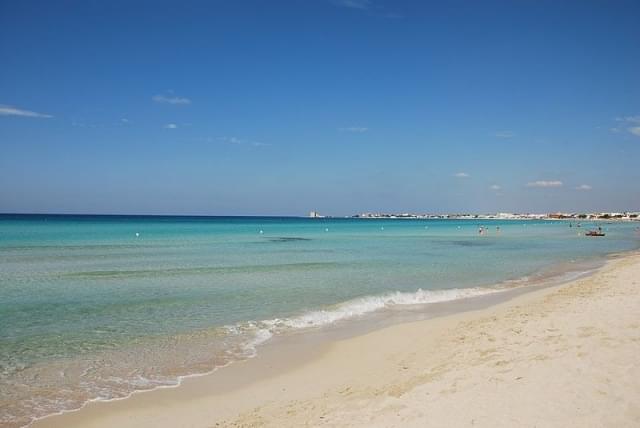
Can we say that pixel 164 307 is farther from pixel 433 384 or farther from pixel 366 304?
pixel 433 384

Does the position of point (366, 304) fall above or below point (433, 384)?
below

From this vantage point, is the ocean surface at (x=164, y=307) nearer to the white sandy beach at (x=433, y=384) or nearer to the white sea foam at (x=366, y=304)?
the white sea foam at (x=366, y=304)

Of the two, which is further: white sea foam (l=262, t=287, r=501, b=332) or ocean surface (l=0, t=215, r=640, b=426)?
white sea foam (l=262, t=287, r=501, b=332)

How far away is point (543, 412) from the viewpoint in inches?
201

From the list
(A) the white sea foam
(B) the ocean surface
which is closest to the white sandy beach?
(B) the ocean surface

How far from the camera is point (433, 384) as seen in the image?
6.38 m

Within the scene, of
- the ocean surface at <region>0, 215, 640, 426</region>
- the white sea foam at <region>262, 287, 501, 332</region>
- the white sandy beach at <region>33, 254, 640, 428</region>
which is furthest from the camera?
the white sea foam at <region>262, 287, 501, 332</region>

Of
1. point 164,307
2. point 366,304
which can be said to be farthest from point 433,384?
point 164,307

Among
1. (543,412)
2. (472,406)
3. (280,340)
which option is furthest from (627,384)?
(280,340)

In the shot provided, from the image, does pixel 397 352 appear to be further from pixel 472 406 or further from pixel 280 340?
pixel 472 406

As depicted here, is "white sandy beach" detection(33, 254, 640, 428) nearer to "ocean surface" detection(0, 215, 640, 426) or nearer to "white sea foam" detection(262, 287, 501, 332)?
"ocean surface" detection(0, 215, 640, 426)

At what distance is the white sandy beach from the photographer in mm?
5254

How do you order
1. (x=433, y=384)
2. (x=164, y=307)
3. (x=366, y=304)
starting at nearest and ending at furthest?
(x=433, y=384)
(x=164, y=307)
(x=366, y=304)

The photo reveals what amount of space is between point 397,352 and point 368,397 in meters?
2.80
